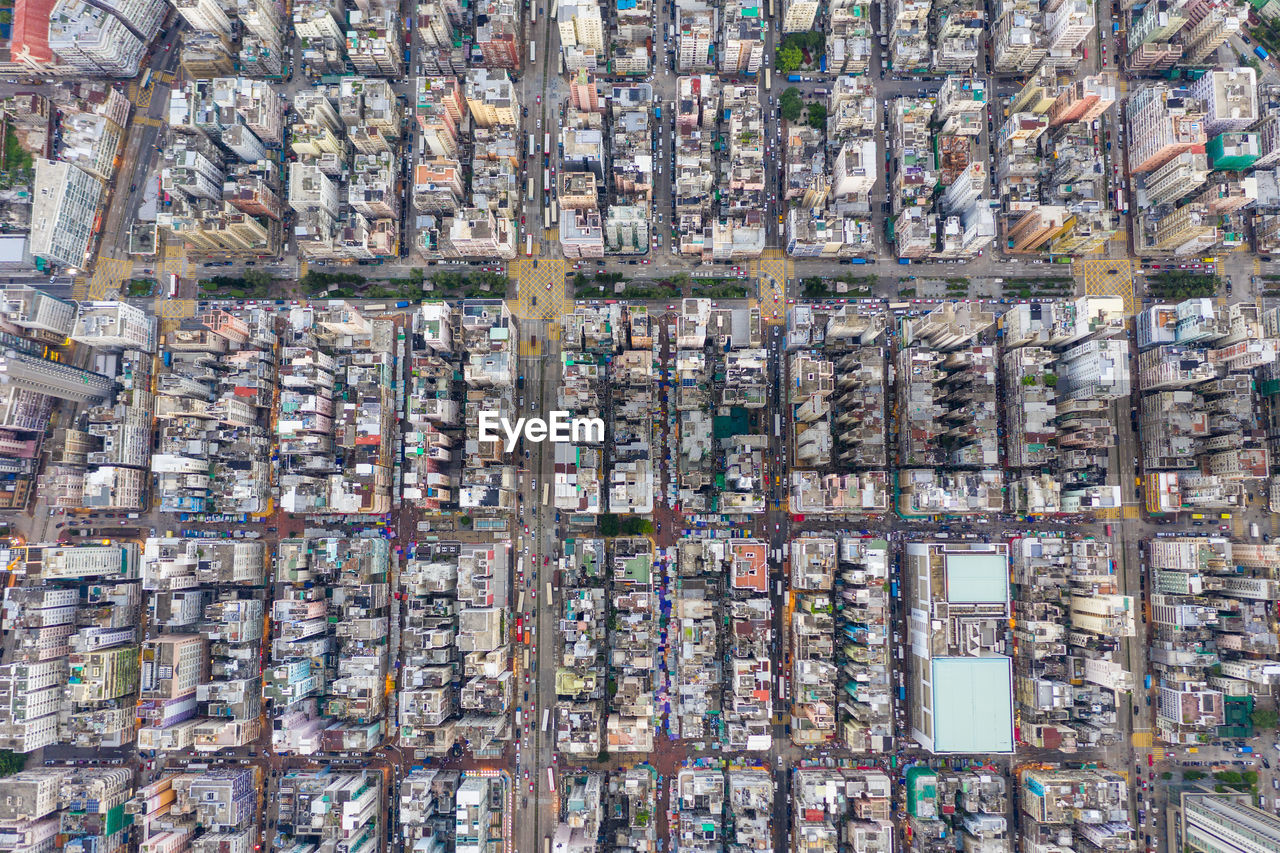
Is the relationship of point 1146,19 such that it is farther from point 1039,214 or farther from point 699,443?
point 699,443

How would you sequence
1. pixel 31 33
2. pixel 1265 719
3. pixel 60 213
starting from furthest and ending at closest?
pixel 31 33 → pixel 60 213 → pixel 1265 719

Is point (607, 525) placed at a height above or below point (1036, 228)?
below

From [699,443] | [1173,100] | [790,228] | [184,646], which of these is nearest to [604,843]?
[699,443]

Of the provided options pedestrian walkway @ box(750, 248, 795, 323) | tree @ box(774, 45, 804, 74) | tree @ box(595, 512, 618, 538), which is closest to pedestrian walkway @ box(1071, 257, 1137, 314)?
pedestrian walkway @ box(750, 248, 795, 323)

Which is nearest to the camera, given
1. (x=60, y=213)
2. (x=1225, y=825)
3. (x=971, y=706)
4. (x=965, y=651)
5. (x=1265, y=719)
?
(x=1225, y=825)

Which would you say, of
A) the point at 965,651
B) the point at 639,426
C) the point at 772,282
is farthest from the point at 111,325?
the point at 965,651

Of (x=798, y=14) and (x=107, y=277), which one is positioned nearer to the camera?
(x=798, y=14)

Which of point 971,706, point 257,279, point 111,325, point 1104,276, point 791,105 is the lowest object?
point 971,706

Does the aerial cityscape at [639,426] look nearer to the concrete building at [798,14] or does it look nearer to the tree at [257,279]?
the concrete building at [798,14]

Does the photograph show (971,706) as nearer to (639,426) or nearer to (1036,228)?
(639,426)
